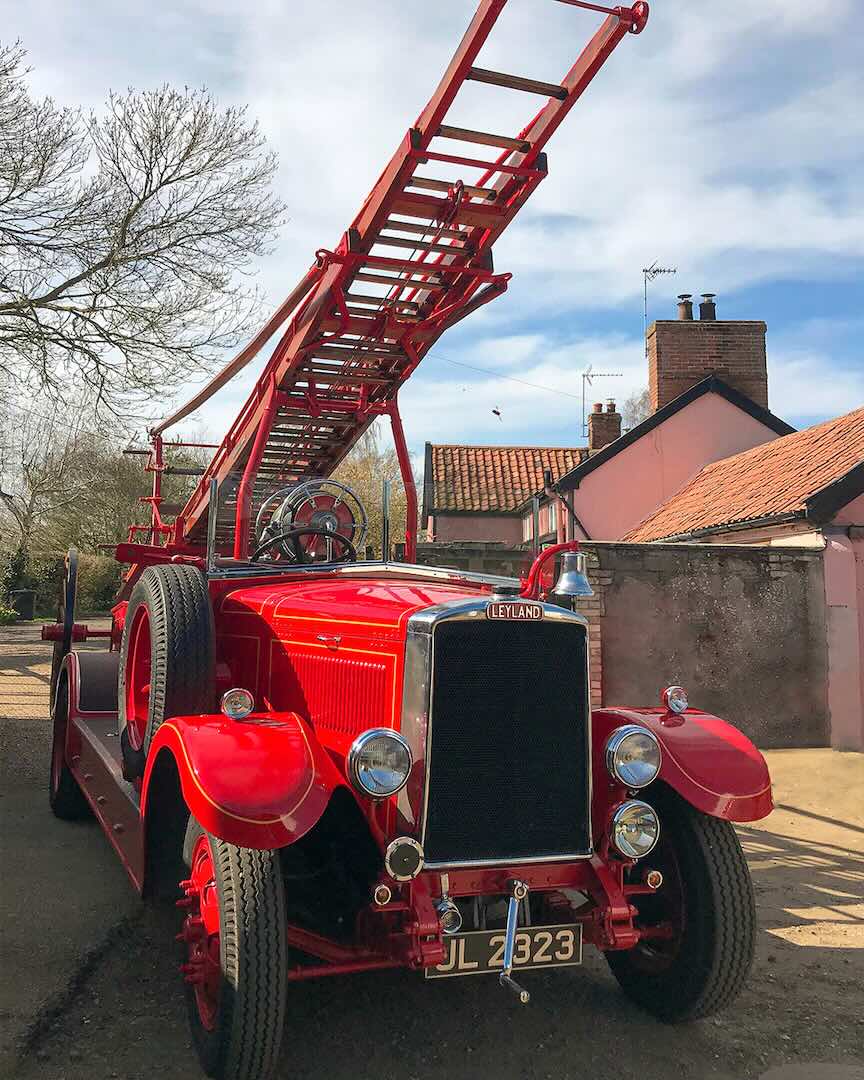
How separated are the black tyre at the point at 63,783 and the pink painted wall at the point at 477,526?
49.9 ft

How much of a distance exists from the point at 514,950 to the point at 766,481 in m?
10.1

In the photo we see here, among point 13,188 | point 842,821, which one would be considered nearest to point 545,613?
point 842,821

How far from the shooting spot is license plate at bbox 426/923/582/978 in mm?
2832

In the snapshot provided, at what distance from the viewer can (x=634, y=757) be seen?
327 centimetres

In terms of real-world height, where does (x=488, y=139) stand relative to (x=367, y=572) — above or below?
above

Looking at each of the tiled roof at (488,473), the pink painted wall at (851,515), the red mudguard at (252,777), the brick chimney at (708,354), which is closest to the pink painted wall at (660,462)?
the brick chimney at (708,354)

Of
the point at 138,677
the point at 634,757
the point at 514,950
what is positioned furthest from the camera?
the point at 138,677

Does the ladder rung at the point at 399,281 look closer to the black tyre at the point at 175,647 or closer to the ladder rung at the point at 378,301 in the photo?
the ladder rung at the point at 378,301

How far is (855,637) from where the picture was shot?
8.85 m

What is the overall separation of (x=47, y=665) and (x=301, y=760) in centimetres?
1239

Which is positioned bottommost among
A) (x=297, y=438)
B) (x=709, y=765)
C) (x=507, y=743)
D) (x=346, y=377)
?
(x=709, y=765)

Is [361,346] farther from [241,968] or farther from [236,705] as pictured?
[241,968]

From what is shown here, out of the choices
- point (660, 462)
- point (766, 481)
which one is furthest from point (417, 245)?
point (660, 462)

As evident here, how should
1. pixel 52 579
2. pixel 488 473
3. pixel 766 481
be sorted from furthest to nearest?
1. pixel 52 579
2. pixel 488 473
3. pixel 766 481
